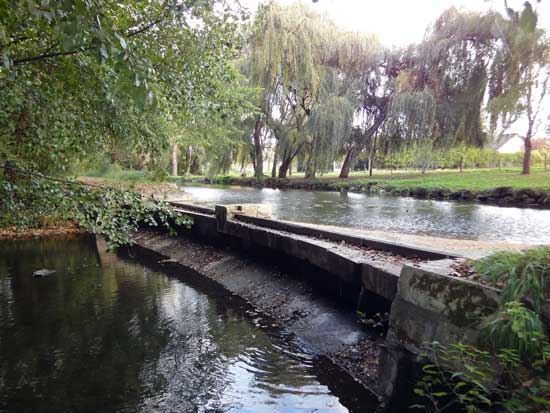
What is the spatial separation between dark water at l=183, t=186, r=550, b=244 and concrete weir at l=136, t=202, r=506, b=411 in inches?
157

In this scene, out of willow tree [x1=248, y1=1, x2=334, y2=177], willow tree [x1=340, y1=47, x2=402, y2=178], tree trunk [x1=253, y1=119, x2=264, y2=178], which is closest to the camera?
willow tree [x1=248, y1=1, x2=334, y2=177]

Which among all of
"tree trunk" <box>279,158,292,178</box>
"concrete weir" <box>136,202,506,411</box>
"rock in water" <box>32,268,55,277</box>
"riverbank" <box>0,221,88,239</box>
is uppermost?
"tree trunk" <box>279,158,292,178</box>

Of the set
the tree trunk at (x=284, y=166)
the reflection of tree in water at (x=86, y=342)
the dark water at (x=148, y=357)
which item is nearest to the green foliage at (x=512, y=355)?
the dark water at (x=148, y=357)

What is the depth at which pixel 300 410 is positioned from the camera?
4059 mm

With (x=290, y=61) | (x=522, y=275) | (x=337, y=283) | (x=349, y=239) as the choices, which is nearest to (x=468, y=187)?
(x=290, y=61)

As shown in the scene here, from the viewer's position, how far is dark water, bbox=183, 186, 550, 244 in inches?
440

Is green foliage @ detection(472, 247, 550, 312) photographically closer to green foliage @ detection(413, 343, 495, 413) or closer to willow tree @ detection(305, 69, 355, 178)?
green foliage @ detection(413, 343, 495, 413)

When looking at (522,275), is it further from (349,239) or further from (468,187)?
(468,187)

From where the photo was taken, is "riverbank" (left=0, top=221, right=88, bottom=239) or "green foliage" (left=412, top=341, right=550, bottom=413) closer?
"green foliage" (left=412, top=341, right=550, bottom=413)

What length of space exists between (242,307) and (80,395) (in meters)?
→ 3.26

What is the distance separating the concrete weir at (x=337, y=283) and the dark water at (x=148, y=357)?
1.60 ft

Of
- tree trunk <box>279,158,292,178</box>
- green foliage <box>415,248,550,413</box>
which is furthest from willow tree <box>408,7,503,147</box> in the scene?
green foliage <box>415,248,550,413</box>

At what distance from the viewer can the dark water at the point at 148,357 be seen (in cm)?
424

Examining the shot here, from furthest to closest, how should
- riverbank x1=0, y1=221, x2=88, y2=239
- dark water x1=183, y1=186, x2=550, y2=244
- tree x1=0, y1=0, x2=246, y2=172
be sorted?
1. riverbank x1=0, y1=221, x2=88, y2=239
2. dark water x1=183, y1=186, x2=550, y2=244
3. tree x1=0, y1=0, x2=246, y2=172
